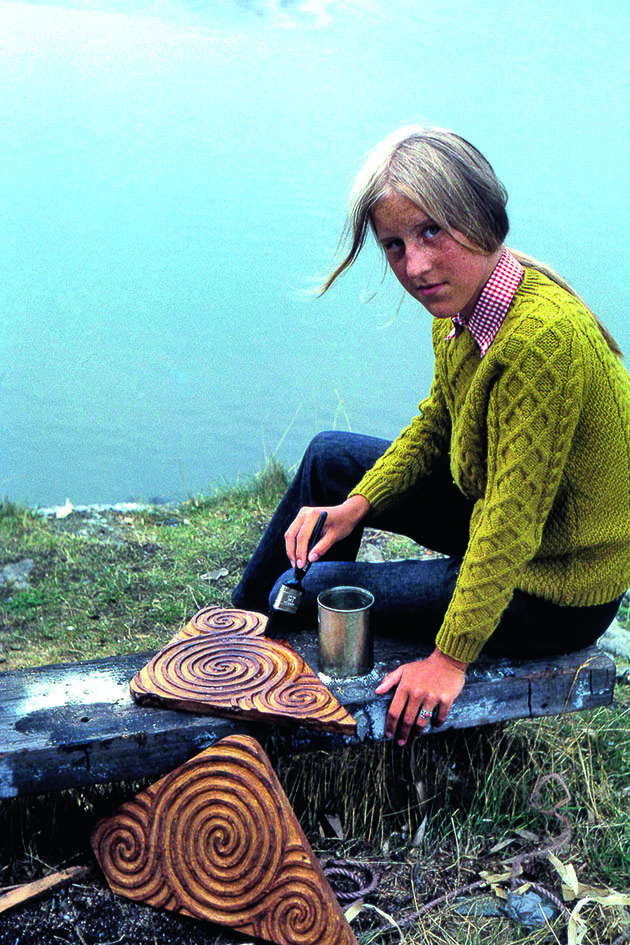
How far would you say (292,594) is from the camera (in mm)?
2518

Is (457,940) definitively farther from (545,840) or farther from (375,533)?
(375,533)

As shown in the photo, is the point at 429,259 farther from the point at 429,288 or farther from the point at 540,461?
the point at 540,461

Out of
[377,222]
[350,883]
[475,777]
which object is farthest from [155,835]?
[377,222]

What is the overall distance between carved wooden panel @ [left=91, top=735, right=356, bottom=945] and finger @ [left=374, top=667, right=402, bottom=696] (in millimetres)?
336

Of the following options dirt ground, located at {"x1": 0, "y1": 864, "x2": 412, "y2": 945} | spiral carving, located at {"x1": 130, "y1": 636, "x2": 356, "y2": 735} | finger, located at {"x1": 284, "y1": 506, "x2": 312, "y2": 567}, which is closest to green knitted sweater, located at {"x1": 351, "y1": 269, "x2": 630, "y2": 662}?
spiral carving, located at {"x1": 130, "y1": 636, "x2": 356, "y2": 735}

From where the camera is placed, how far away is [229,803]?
2174 mm

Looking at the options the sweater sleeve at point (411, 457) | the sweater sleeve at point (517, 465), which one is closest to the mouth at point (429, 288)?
the sweater sleeve at point (517, 465)

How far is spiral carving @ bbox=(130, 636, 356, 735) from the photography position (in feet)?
7.45

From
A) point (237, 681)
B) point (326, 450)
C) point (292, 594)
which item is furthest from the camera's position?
point (326, 450)

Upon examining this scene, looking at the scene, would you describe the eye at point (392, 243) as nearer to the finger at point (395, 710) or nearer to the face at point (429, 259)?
the face at point (429, 259)

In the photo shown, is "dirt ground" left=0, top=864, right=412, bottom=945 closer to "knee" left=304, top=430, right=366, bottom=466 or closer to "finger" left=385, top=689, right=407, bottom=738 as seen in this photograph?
"finger" left=385, top=689, right=407, bottom=738

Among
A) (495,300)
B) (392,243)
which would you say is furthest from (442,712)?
(392,243)

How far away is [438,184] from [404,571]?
3.52ft

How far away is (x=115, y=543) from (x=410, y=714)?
8.60ft
